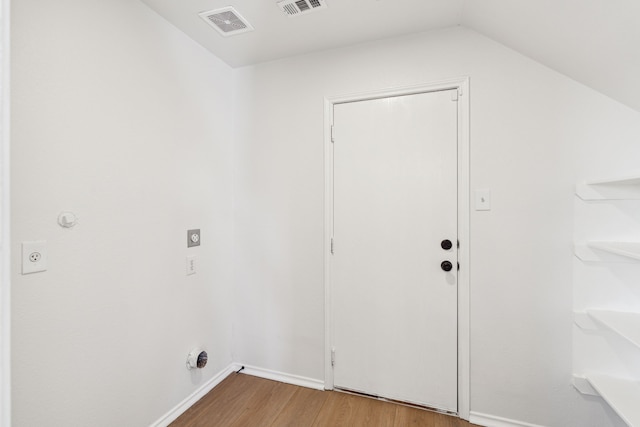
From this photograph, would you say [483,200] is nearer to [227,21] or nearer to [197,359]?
[227,21]

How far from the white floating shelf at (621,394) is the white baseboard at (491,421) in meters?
0.43

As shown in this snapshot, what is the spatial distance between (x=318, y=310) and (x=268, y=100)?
1663 millimetres

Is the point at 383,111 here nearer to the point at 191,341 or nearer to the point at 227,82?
the point at 227,82

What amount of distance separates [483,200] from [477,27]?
1040 mm

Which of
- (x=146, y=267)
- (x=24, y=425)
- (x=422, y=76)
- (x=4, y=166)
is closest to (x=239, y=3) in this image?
(x=422, y=76)

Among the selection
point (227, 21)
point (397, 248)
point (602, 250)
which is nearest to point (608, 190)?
point (602, 250)

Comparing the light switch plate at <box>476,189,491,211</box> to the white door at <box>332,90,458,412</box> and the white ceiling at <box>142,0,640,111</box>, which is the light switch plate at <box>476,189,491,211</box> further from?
the white ceiling at <box>142,0,640,111</box>

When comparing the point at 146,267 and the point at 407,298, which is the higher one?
the point at 146,267

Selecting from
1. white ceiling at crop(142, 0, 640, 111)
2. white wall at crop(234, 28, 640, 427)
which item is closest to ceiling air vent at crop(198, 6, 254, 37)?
white ceiling at crop(142, 0, 640, 111)

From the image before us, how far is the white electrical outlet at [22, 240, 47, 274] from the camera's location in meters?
1.09

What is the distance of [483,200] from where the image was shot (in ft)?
5.55

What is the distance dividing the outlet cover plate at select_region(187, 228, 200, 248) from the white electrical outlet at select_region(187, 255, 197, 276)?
0.08 meters

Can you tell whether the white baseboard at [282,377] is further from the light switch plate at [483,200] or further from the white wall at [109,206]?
the light switch plate at [483,200]

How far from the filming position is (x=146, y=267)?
5.22ft
